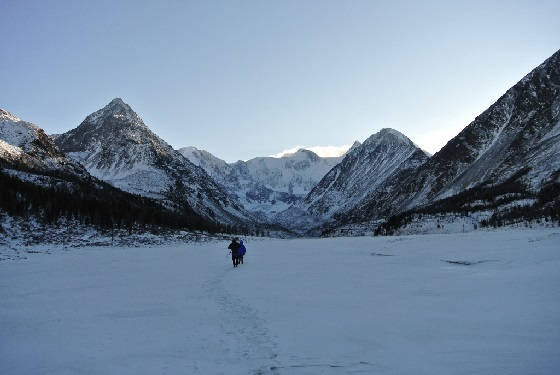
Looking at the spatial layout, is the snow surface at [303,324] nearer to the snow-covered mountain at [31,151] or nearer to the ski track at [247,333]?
the ski track at [247,333]

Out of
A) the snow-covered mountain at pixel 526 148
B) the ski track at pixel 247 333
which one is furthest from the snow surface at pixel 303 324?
the snow-covered mountain at pixel 526 148

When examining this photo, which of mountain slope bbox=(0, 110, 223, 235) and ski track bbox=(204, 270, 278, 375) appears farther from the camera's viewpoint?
mountain slope bbox=(0, 110, 223, 235)

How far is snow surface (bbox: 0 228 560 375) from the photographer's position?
28.9ft

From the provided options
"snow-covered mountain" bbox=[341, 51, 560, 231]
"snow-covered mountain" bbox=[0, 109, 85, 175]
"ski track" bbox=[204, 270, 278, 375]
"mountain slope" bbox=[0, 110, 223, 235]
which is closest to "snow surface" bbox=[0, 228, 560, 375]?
"ski track" bbox=[204, 270, 278, 375]

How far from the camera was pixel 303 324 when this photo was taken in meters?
12.1

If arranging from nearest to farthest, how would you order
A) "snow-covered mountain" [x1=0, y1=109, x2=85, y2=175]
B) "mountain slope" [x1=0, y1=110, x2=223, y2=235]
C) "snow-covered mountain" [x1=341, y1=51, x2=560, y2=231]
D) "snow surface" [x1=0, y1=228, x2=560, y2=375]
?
1. "snow surface" [x1=0, y1=228, x2=560, y2=375]
2. "mountain slope" [x1=0, y1=110, x2=223, y2=235]
3. "snow-covered mountain" [x1=341, y1=51, x2=560, y2=231]
4. "snow-covered mountain" [x1=0, y1=109, x2=85, y2=175]

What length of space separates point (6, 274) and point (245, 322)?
21.2m

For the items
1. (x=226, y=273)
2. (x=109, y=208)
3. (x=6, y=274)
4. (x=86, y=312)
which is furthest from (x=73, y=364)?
(x=109, y=208)

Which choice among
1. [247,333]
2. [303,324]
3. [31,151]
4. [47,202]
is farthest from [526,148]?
[31,151]

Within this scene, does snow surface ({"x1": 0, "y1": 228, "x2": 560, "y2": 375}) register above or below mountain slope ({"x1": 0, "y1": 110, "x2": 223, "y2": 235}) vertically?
below

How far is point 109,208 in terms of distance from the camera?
114 m

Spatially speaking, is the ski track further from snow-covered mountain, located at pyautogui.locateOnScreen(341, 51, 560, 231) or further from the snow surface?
snow-covered mountain, located at pyautogui.locateOnScreen(341, 51, 560, 231)

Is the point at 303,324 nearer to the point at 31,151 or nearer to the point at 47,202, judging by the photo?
the point at 47,202

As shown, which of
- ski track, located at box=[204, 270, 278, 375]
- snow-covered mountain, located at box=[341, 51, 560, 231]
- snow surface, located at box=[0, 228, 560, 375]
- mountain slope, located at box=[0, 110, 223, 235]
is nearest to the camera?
snow surface, located at box=[0, 228, 560, 375]
